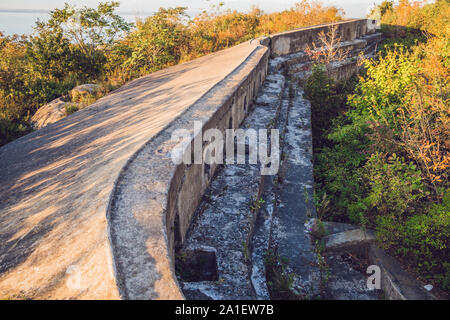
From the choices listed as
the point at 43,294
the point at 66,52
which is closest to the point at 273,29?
the point at 66,52

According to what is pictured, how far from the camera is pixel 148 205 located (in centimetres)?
208

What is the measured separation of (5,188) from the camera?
3.14 m

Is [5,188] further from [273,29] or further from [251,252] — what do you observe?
[273,29]

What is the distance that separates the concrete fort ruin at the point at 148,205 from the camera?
5.53 ft

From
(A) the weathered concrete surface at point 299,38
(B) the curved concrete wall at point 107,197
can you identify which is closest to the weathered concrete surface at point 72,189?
(B) the curved concrete wall at point 107,197

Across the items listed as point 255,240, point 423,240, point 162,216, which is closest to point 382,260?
point 423,240

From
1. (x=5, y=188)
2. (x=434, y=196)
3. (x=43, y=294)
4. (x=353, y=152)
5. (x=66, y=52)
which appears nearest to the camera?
(x=43, y=294)

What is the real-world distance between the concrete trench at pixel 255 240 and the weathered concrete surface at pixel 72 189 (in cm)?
81

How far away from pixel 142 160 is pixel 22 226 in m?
0.99

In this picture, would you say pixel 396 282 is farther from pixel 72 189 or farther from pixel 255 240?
pixel 72 189

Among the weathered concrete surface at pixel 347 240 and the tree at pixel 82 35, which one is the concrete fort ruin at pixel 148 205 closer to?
the weathered concrete surface at pixel 347 240

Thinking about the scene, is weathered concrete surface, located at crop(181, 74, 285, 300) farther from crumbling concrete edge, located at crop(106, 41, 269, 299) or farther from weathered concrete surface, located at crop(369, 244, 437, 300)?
weathered concrete surface, located at crop(369, 244, 437, 300)

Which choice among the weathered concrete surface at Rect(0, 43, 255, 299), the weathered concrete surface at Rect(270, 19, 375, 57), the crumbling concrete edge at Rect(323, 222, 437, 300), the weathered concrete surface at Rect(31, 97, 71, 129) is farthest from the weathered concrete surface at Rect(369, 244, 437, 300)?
the weathered concrete surface at Rect(270, 19, 375, 57)

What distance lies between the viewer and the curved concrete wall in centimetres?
163
